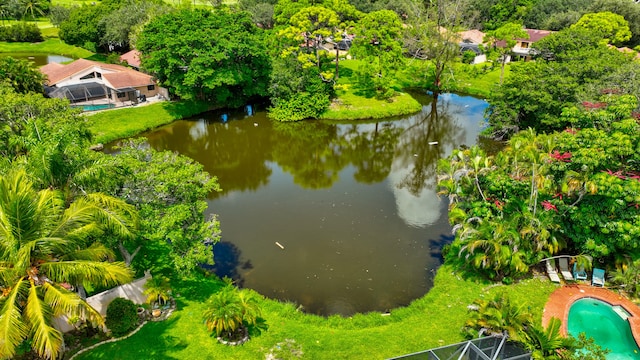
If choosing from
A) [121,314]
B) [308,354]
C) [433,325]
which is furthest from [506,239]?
[121,314]

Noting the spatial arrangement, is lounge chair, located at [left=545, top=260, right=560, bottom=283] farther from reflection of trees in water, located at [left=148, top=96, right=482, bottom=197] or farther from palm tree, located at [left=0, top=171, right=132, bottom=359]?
palm tree, located at [left=0, top=171, right=132, bottom=359]

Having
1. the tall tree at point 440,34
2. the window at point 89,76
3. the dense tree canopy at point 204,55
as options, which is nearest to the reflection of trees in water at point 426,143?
the tall tree at point 440,34

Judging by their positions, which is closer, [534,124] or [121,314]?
[121,314]

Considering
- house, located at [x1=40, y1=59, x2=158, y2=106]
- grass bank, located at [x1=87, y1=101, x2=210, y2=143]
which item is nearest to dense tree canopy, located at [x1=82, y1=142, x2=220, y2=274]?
grass bank, located at [x1=87, y1=101, x2=210, y2=143]

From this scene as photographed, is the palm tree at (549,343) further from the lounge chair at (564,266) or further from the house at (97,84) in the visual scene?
the house at (97,84)

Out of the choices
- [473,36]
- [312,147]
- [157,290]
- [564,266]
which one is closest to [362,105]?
[312,147]

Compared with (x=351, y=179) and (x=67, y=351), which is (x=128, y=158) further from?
Answer: (x=351, y=179)

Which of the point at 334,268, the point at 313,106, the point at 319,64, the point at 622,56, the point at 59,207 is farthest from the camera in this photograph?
the point at 319,64
